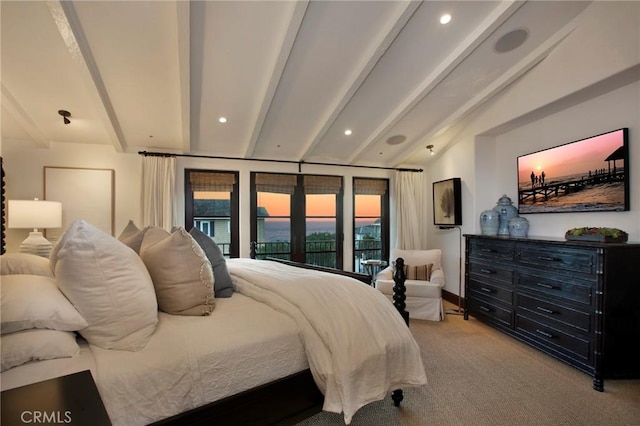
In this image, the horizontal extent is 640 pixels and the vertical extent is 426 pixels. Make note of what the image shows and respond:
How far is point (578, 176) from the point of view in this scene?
9.83ft

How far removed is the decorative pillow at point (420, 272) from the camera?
408cm

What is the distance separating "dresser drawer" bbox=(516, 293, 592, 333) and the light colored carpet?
0.39 meters

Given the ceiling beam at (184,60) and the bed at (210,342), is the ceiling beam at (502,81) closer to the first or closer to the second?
the bed at (210,342)

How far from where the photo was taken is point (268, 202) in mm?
4879

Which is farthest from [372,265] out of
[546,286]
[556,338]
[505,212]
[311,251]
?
[556,338]

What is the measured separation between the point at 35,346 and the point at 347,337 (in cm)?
122

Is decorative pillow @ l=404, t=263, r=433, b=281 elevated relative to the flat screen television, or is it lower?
lower

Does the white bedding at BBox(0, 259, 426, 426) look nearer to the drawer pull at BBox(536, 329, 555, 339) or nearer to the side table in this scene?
the drawer pull at BBox(536, 329, 555, 339)

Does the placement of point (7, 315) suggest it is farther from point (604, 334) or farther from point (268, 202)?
point (268, 202)

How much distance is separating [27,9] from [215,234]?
121 inches

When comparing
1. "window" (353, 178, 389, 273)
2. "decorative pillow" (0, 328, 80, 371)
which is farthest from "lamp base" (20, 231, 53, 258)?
"window" (353, 178, 389, 273)

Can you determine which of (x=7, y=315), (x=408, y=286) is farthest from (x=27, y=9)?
(x=408, y=286)

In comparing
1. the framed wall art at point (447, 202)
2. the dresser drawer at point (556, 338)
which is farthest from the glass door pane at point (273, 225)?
the dresser drawer at point (556, 338)

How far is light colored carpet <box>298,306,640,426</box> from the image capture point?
74.5 inches
